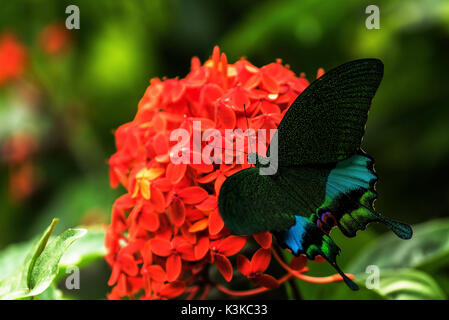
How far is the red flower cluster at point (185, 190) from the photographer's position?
3.27 feet

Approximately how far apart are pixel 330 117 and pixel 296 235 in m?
0.24

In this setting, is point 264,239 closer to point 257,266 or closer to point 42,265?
point 257,266

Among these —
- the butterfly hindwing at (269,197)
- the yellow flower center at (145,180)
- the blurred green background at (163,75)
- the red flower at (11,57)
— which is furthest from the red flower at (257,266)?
the red flower at (11,57)

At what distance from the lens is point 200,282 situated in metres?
1.11

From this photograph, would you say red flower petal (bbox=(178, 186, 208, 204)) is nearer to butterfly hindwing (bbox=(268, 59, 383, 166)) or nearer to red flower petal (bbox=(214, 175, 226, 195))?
red flower petal (bbox=(214, 175, 226, 195))

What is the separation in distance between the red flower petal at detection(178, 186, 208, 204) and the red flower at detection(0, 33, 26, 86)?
256 centimetres

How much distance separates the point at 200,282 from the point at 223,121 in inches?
13.7

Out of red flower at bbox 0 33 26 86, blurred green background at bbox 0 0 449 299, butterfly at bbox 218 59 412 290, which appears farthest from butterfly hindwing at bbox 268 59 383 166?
red flower at bbox 0 33 26 86

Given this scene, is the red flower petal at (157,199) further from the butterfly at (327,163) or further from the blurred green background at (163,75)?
the blurred green background at (163,75)

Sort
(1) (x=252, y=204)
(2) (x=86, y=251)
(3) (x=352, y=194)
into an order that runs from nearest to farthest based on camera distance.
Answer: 1. (1) (x=252, y=204)
2. (3) (x=352, y=194)
3. (2) (x=86, y=251)

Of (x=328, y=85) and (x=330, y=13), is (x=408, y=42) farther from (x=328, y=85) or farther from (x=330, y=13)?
(x=328, y=85)

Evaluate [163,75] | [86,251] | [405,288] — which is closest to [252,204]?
[405,288]

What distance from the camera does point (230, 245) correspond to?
981 mm

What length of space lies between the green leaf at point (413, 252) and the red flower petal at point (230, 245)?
0.65 metres
